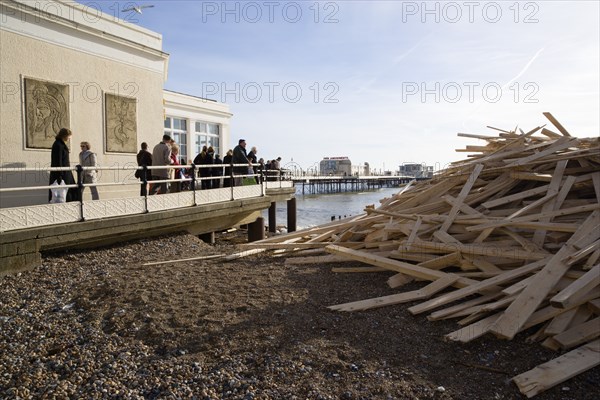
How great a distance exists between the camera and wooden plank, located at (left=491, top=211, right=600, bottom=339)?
4234mm

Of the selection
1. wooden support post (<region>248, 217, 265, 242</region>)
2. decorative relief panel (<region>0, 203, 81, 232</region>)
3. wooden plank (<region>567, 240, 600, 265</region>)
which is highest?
decorative relief panel (<region>0, 203, 81, 232</region>)

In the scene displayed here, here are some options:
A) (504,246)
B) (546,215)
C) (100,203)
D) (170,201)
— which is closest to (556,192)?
(546,215)

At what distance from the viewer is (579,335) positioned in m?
4.11

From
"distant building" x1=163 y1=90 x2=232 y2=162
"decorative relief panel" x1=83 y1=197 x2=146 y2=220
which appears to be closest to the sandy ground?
"decorative relief panel" x1=83 y1=197 x2=146 y2=220

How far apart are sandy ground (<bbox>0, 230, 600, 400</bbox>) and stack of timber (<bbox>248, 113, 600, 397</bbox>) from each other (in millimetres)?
203

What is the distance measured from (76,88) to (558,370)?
1204 cm

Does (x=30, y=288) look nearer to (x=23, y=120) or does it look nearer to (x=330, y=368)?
(x=330, y=368)

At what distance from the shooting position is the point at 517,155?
8.34 metres

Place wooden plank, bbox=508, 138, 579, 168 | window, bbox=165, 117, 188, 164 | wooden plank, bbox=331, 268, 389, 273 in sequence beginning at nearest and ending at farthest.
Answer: wooden plank, bbox=331, 268, 389, 273 < wooden plank, bbox=508, 138, 579, 168 < window, bbox=165, 117, 188, 164

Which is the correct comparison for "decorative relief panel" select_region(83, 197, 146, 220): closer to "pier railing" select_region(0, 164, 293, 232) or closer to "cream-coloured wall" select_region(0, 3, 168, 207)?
"pier railing" select_region(0, 164, 293, 232)

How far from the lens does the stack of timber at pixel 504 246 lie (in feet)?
14.1

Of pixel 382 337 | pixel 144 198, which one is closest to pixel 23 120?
pixel 144 198

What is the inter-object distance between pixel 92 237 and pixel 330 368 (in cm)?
567

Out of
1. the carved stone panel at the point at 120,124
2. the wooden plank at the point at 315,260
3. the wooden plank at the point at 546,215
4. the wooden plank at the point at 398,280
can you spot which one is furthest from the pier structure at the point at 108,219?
the wooden plank at the point at 546,215
